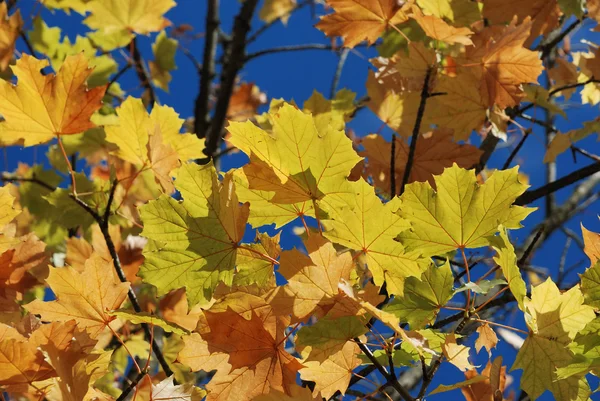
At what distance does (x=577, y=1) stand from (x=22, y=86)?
5.54ft

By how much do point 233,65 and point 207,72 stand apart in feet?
0.78

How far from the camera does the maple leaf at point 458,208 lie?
3.40ft

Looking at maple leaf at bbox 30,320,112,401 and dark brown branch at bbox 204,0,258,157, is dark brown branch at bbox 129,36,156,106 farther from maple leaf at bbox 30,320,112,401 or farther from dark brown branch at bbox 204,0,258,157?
maple leaf at bbox 30,320,112,401

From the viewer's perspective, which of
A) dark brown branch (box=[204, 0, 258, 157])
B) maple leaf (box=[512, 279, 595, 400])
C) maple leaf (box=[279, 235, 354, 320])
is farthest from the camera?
dark brown branch (box=[204, 0, 258, 157])

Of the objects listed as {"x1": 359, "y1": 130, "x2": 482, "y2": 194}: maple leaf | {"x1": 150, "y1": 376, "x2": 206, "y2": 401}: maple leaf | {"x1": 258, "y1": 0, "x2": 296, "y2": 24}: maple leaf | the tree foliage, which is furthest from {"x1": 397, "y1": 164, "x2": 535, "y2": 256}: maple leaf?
{"x1": 258, "y1": 0, "x2": 296, "y2": 24}: maple leaf

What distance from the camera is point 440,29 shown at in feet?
4.87

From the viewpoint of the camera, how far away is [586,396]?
Answer: 106 centimetres

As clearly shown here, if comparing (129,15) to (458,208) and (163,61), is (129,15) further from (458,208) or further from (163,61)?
(458,208)

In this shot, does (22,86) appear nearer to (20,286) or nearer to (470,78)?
(20,286)

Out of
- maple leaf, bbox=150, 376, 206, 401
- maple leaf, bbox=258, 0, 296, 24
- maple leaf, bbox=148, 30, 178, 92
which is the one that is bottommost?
maple leaf, bbox=150, 376, 206, 401

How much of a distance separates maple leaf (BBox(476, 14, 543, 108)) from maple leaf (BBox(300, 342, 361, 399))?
0.98m

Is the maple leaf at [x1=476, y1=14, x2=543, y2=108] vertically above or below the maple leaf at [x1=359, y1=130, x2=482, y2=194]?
above

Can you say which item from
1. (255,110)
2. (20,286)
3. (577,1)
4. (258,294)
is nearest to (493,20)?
(577,1)

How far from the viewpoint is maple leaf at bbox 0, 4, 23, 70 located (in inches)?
99.3
